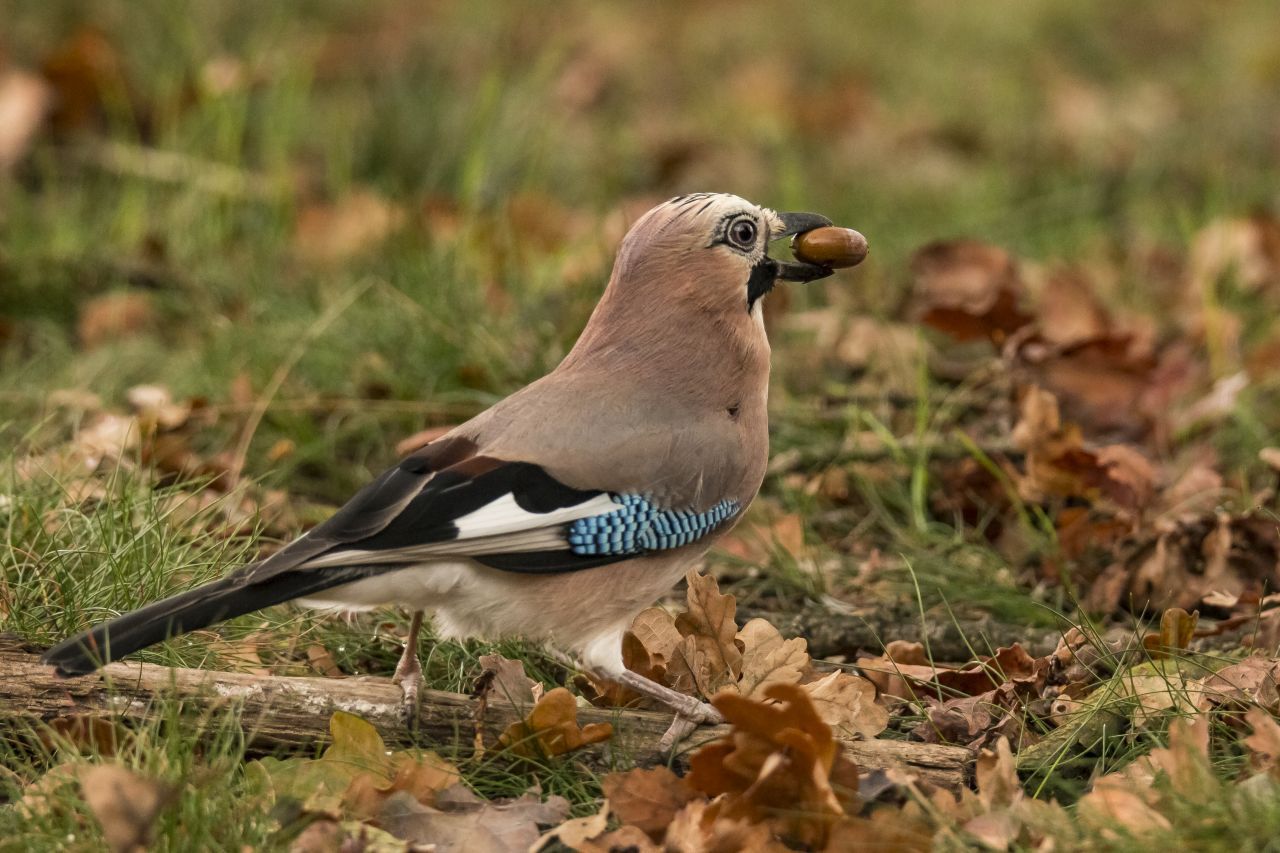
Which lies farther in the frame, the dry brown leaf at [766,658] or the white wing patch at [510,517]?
the dry brown leaf at [766,658]

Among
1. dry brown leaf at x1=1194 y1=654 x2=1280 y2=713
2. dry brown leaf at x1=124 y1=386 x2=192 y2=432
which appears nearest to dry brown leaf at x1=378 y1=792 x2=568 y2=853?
dry brown leaf at x1=1194 y1=654 x2=1280 y2=713

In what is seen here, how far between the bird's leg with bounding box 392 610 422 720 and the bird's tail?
0.85 ft

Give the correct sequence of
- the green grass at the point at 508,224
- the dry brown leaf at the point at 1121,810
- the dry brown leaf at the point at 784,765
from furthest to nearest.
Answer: the green grass at the point at 508,224, the dry brown leaf at the point at 784,765, the dry brown leaf at the point at 1121,810

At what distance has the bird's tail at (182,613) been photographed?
292 centimetres

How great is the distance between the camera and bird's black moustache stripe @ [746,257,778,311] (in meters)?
4.03

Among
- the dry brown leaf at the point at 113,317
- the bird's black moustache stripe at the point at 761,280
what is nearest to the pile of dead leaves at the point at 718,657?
the bird's black moustache stripe at the point at 761,280

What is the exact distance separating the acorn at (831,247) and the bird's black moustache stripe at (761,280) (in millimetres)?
106

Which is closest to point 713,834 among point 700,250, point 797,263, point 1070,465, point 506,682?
point 506,682

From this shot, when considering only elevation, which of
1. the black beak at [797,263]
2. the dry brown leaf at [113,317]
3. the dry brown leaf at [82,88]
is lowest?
the dry brown leaf at [113,317]

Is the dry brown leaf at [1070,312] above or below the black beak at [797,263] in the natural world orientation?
below

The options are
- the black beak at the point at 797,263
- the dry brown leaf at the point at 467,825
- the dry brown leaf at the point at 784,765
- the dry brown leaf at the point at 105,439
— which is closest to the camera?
the dry brown leaf at the point at 784,765

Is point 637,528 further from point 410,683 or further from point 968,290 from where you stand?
point 968,290

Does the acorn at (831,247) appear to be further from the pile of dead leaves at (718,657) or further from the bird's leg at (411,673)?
the bird's leg at (411,673)

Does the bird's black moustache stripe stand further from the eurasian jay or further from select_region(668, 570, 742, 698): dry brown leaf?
select_region(668, 570, 742, 698): dry brown leaf
